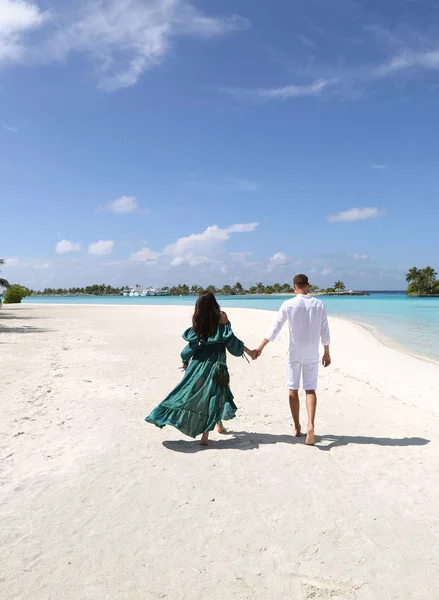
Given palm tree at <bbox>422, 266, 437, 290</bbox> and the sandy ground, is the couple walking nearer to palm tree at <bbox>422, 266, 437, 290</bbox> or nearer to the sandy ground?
the sandy ground

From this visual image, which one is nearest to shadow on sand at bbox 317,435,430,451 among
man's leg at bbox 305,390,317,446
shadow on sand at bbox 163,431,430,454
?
shadow on sand at bbox 163,431,430,454

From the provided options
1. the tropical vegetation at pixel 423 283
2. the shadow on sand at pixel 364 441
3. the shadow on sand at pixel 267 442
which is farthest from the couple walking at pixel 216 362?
the tropical vegetation at pixel 423 283

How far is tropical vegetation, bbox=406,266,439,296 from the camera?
461ft

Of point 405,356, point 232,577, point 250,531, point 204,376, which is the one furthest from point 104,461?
point 405,356

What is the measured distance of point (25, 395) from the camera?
27.7 ft

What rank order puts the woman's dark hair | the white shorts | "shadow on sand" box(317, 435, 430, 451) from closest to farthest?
the woman's dark hair < the white shorts < "shadow on sand" box(317, 435, 430, 451)

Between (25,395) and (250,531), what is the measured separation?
611 cm

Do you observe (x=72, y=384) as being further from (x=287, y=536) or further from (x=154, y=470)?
Result: (x=287, y=536)

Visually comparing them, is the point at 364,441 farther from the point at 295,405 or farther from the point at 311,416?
the point at 295,405

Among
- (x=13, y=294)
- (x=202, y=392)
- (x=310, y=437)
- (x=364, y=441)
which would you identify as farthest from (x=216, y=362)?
(x=13, y=294)

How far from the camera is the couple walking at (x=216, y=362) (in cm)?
541

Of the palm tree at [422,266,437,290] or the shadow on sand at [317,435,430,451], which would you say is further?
the palm tree at [422,266,437,290]

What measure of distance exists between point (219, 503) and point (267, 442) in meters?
1.78

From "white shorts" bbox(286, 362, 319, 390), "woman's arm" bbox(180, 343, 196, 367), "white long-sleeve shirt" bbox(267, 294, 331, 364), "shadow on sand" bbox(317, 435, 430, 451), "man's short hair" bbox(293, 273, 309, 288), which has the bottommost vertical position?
"shadow on sand" bbox(317, 435, 430, 451)
